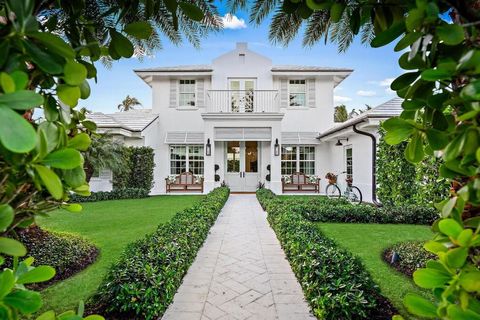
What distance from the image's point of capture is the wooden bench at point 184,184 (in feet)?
59.1

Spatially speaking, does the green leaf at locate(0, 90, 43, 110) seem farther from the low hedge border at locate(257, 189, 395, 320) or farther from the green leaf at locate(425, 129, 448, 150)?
the low hedge border at locate(257, 189, 395, 320)

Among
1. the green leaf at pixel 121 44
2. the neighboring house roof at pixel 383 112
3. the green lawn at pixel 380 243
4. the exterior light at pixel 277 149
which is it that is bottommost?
the green lawn at pixel 380 243

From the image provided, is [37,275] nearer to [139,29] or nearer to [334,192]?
[139,29]

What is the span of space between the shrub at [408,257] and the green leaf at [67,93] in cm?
541

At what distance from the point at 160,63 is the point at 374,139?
47.8 feet

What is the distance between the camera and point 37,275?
0.77m

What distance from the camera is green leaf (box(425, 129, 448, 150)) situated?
0.86 metres

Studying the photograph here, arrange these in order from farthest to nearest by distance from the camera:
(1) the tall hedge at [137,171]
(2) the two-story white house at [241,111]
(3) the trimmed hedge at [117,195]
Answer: (2) the two-story white house at [241,111]
(1) the tall hedge at [137,171]
(3) the trimmed hedge at [117,195]

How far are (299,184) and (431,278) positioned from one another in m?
17.6

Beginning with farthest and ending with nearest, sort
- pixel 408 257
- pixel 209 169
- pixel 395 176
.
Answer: pixel 209 169, pixel 395 176, pixel 408 257

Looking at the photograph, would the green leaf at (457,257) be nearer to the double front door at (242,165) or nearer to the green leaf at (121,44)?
the green leaf at (121,44)

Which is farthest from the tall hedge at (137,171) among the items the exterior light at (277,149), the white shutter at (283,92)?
the white shutter at (283,92)

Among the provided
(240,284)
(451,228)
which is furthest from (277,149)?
(451,228)

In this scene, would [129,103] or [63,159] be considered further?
[129,103]
